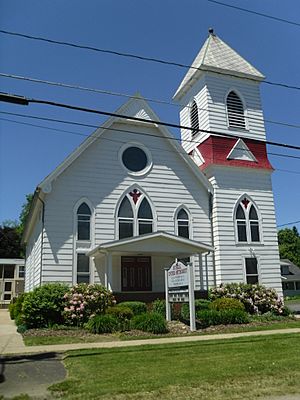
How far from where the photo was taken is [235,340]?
1223 centimetres

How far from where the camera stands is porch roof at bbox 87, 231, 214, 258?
17.8 metres

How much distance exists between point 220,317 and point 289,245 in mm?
74054

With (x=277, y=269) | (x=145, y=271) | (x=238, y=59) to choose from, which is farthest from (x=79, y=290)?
(x=238, y=59)

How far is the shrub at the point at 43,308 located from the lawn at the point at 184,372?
5.82 metres

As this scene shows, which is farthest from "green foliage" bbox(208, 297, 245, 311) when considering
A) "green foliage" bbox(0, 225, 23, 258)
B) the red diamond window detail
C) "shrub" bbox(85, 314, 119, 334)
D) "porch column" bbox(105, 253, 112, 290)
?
"green foliage" bbox(0, 225, 23, 258)

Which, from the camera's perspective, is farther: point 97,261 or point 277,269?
point 277,269

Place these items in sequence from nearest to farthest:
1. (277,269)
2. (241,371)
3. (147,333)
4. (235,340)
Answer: (241,371) < (235,340) < (147,333) < (277,269)

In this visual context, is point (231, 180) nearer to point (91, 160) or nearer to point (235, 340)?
point (91, 160)

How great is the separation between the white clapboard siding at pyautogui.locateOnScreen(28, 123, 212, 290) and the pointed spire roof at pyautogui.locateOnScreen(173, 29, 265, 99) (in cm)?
546

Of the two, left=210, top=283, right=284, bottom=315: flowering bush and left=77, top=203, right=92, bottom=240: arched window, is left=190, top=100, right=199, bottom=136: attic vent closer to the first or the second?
left=77, top=203, right=92, bottom=240: arched window

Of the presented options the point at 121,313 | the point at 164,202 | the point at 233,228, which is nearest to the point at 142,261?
the point at 164,202

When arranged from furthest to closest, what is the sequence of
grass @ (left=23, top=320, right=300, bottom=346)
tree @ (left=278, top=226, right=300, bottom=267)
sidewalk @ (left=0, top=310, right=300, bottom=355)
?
1. tree @ (left=278, top=226, right=300, bottom=267)
2. grass @ (left=23, top=320, right=300, bottom=346)
3. sidewalk @ (left=0, top=310, right=300, bottom=355)

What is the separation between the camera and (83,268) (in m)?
19.2

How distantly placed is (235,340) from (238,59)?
1903 cm
